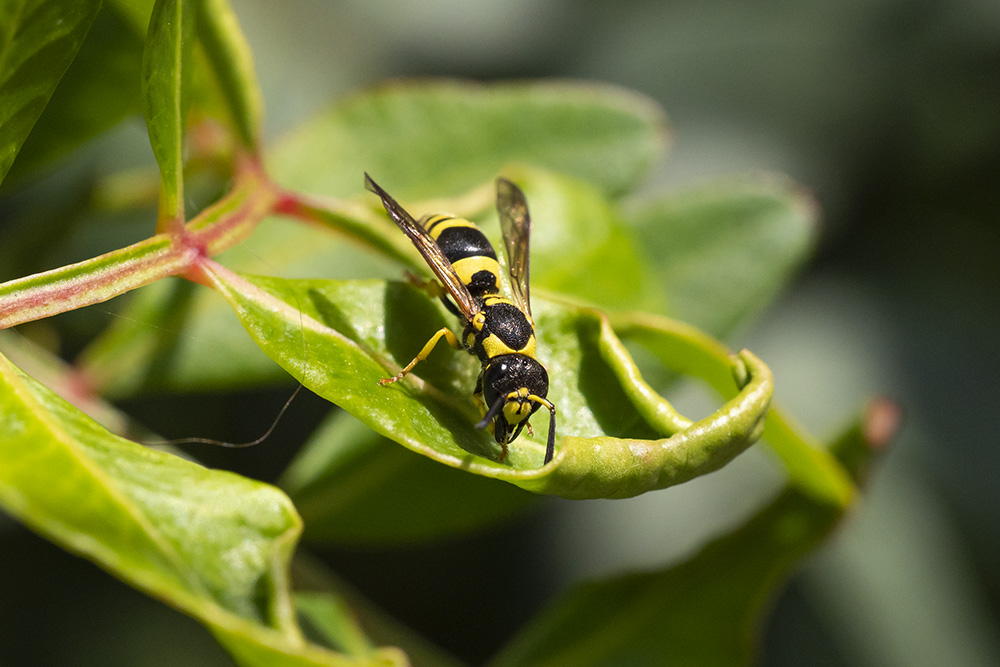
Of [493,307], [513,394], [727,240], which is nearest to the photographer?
[513,394]

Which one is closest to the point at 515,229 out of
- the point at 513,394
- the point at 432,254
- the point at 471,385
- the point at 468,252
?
the point at 468,252

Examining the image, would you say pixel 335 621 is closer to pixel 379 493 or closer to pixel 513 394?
pixel 379 493

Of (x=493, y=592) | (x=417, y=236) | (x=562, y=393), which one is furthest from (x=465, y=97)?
(x=493, y=592)

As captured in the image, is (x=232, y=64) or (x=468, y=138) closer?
(x=232, y=64)

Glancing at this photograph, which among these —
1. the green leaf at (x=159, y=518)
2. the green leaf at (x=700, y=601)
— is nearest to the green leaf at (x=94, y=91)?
the green leaf at (x=159, y=518)

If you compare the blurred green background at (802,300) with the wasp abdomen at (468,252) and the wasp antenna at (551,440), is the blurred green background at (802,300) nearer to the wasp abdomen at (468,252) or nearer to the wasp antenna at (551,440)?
A: the wasp abdomen at (468,252)
